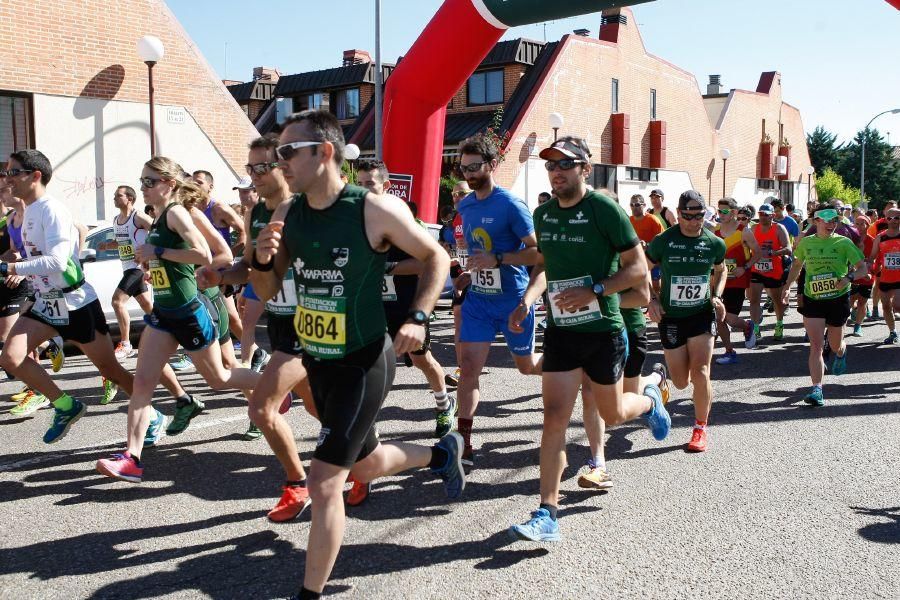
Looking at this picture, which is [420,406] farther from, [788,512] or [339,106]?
[339,106]

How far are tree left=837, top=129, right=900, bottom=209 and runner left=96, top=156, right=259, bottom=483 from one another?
2740 inches

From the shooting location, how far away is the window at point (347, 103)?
3506 centimetres

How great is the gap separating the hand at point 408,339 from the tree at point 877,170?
70.8 metres

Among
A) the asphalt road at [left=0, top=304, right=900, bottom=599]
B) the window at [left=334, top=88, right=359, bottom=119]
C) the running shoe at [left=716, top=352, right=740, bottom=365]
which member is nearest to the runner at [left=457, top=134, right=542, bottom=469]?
the asphalt road at [left=0, top=304, right=900, bottom=599]

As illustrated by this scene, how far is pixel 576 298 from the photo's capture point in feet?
14.2

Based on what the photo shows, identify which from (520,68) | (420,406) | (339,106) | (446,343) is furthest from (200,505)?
(339,106)

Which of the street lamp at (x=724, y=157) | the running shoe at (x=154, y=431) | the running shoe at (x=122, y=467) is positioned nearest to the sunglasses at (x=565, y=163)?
the running shoe at (x=122, y=467)

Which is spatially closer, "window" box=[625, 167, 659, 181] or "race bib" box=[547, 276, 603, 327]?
"race bib" box=[547, 276, 603, 327]

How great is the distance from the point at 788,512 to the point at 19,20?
51.0ft

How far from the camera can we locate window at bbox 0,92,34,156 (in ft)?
51.5

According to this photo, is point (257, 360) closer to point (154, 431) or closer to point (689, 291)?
point (154, 431)

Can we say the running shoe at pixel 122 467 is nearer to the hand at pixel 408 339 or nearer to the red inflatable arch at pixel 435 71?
the hand at pixel 408 339

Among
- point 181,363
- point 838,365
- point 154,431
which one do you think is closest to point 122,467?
point 154,431

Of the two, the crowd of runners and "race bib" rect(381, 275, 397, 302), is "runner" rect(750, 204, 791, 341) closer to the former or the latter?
the crowd of runners
